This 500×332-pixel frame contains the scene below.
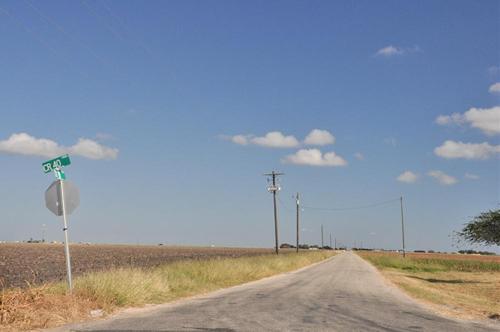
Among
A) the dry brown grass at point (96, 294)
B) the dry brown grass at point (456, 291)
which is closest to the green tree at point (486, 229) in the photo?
the dry brown grass at point (456, 291)

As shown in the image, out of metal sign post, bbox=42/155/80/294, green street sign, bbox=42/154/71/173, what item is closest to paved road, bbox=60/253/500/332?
metal sign post, bbox=42/155/80/294

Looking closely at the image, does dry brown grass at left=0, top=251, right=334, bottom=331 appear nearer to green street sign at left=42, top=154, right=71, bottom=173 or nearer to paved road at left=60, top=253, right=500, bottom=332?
paved road at left=60, top=253, right=500, bottom=332

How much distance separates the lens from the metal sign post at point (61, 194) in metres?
14.7

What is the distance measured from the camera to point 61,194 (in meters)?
14.7

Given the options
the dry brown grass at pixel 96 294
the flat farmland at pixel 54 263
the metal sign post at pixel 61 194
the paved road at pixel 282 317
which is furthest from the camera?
the flat farmland at pixel 54 263

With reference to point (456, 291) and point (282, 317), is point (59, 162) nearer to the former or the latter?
point (282, 317)

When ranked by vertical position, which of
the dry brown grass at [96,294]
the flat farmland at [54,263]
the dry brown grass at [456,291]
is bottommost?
the dry brown grass at [456,291]

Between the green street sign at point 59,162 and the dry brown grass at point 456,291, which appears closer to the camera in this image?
the green street sign at point 59,162

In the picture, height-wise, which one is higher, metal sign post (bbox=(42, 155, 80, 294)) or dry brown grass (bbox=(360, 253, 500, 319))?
metal sign post (bbox=(42, 155, 80, 294))

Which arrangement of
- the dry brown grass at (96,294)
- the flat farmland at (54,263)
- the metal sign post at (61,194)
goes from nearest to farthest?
the dry brown grass at (96,294), the metal sign post at (61,194), the flat farmland at (54,263)

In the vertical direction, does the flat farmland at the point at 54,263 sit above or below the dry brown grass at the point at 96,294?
below

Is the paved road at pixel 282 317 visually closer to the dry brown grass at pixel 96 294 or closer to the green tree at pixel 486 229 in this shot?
the dry brown grass at pixel 96 294

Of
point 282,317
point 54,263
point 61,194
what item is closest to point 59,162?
point 61,194

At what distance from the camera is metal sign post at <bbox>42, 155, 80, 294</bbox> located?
48.3 ft
